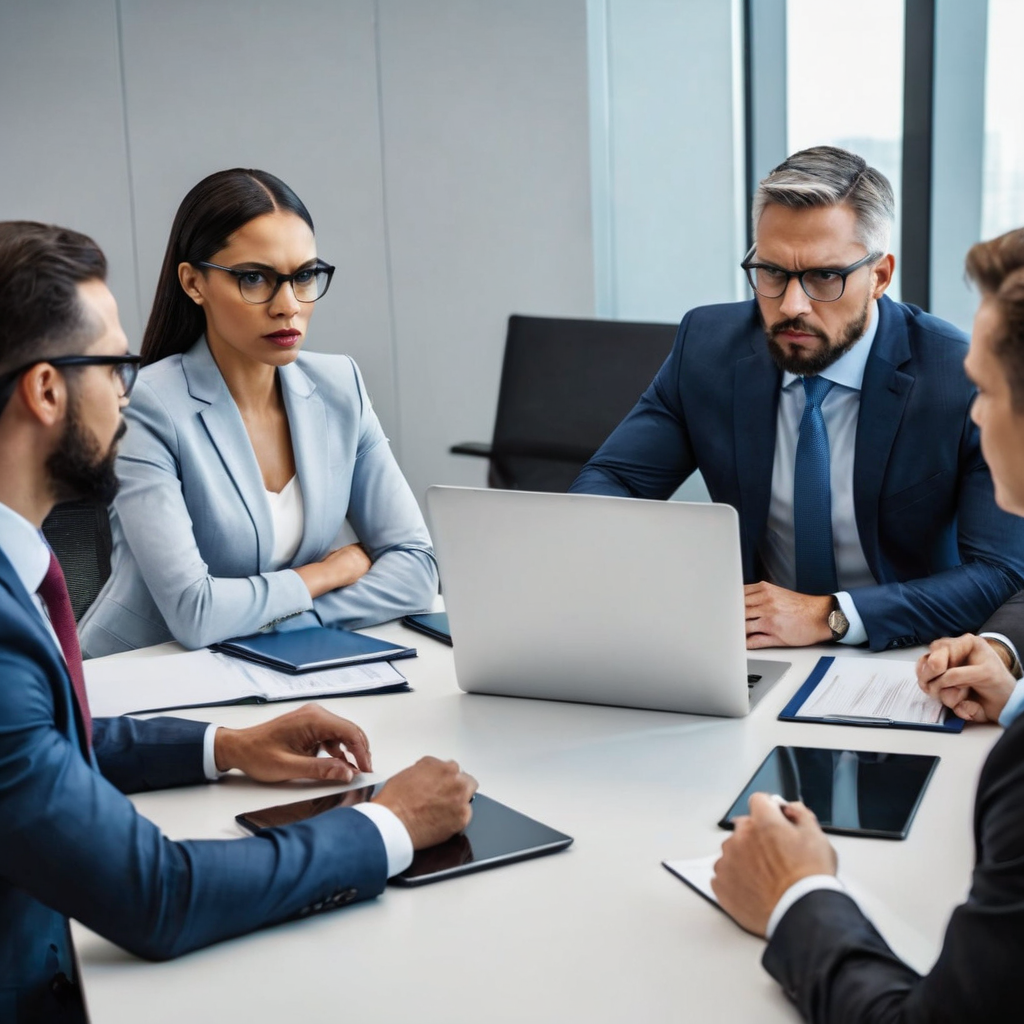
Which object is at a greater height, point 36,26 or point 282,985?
point 36,26

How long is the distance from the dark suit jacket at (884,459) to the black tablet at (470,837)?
797mm

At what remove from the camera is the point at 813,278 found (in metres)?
2.27

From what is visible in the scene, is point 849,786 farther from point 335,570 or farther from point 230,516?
point 230,516

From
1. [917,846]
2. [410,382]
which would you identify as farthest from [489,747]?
[410,382]

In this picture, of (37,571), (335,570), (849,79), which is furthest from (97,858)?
(849,79)

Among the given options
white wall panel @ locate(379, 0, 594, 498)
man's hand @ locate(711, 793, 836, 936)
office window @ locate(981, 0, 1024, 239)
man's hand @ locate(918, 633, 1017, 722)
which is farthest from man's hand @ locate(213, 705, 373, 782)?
white wall panel @ locate(379, 0, 594, 498)

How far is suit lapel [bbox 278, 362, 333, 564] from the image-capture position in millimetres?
2365

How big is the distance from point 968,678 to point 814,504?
2.27 ft

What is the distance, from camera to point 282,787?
1.54 metres

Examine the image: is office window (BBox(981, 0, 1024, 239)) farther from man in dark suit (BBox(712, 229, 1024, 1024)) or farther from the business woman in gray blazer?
man in dark suit (BBox(712, 229, 1024, 1024))

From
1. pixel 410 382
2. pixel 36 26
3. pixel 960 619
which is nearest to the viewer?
pixel 960 619

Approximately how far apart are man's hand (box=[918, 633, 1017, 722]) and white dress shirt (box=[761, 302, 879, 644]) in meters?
0.59

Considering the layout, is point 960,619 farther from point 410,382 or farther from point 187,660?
point 410,382

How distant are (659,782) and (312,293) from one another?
1264 mm
